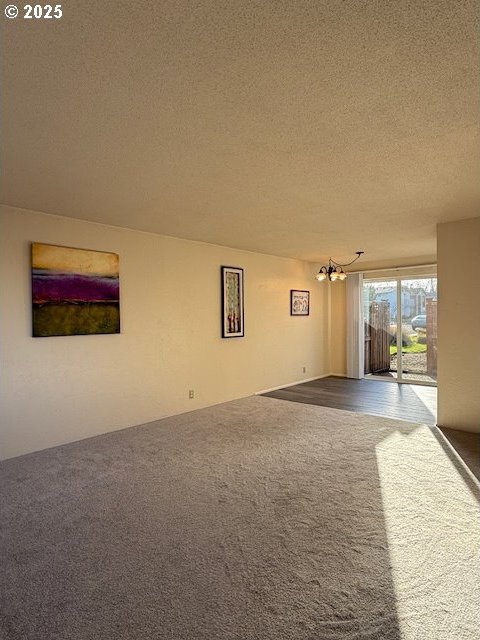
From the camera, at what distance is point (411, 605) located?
1690 mm

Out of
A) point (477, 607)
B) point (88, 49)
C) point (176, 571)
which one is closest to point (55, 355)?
point (176, 571)

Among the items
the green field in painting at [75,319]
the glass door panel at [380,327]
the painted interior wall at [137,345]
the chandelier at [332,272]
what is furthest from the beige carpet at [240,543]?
the glass door panel at [380,327]

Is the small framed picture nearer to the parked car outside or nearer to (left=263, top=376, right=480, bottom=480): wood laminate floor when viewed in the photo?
(left=263, top=376, right=480, bottom=480): wood laminate floor

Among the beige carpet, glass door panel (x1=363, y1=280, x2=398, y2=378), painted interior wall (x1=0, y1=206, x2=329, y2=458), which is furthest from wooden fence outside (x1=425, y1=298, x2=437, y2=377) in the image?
the beige carpet

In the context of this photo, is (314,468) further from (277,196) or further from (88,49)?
(88,49)

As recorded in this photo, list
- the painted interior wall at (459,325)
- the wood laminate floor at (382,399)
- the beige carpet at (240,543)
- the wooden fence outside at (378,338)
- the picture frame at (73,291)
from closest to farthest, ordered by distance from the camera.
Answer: the beige carpet at (240,543) < the picture frame at (73,291) < the wood laminate floor at (382,399) < the painted interior wall at (459,325) < the wooden fence outside at (378,338)

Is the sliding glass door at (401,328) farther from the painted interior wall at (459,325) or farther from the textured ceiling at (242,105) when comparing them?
the textured ceiling at (242,105)

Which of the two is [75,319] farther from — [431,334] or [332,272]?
[431,334]

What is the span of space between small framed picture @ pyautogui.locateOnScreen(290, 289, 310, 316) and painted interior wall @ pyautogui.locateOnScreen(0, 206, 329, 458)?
19cm

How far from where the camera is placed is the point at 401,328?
7219 millimetres

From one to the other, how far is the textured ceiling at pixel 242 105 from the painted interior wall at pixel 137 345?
0.76 m

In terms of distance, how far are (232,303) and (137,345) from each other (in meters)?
1.81

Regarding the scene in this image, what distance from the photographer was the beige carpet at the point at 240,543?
5.33 ft

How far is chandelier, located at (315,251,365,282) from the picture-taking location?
6168 mm
